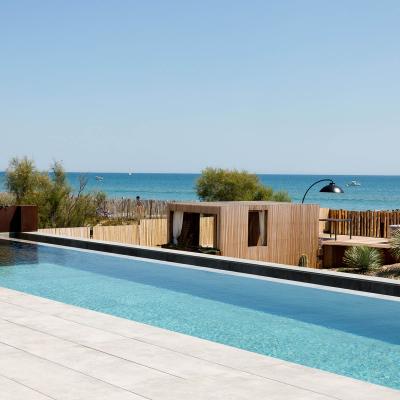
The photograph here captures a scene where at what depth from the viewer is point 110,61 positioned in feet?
135

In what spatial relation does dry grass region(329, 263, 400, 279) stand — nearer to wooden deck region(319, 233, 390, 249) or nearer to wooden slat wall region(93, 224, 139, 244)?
wooden deck region(319, 233, 390, 249)

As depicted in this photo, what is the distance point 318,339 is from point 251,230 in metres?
11.0

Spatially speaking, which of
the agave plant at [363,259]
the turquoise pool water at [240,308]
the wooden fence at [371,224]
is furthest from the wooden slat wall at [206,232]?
the wooden fence at [371,224]

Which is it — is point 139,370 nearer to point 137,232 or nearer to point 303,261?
point 303,261

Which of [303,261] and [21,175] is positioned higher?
[21,175]

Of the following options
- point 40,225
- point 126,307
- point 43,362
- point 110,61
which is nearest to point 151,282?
point 126,307

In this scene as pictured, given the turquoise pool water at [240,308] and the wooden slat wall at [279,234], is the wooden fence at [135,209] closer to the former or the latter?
the wooden slat wall at [279,234]

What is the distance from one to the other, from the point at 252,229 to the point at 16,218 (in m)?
6.08

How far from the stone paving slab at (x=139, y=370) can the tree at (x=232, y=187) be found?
2272 cm

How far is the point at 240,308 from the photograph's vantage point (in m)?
9.37

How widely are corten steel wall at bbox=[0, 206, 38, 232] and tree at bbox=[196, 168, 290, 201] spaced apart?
13418 mm

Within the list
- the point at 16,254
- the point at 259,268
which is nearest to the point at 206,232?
the point at 16,254

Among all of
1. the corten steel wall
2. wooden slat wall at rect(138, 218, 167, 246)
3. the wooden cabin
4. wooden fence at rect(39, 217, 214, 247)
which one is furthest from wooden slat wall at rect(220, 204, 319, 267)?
the corten steel wall

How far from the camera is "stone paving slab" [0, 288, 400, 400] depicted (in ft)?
15.8
